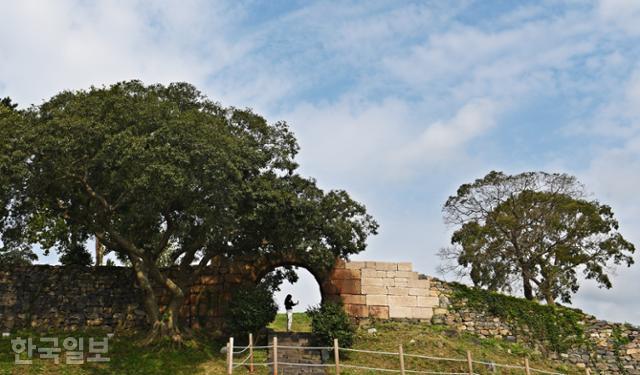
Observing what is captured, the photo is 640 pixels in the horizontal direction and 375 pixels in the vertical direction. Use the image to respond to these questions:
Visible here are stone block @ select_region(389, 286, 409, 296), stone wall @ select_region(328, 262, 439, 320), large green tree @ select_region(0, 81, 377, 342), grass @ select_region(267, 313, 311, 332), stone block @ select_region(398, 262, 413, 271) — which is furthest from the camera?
grass @ select_region(267, 313, 311, 332)

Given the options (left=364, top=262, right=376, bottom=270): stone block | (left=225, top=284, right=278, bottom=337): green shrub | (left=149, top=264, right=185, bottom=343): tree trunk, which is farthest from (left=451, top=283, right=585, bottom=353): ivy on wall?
(left=149, top=264, right=185, bottom=343): tree trunk

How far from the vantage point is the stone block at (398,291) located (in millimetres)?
20172

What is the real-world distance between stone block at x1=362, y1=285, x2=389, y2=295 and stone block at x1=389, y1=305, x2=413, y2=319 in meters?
0.56

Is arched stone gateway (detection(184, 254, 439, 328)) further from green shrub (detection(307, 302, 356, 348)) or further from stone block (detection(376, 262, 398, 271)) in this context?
green shrub (detection(307, 302, 356, 348))

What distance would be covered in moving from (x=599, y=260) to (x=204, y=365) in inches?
636

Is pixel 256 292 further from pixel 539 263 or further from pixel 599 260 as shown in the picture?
pixel 599 260

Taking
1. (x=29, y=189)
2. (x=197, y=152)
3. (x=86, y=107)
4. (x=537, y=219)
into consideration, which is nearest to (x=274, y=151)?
(x=197, y=152)

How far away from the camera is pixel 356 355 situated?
17.3m

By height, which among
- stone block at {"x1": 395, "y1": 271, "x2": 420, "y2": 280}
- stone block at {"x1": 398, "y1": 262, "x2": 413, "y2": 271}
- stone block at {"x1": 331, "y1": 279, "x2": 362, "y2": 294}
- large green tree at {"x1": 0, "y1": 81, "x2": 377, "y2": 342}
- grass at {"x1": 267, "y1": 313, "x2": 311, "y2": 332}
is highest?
large green tree at {"x1": 0, "y1": 81, "x2": 377, "y2": 342}

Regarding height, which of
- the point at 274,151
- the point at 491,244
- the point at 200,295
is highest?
the point at 274,151

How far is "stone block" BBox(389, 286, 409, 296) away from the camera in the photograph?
2017 cm

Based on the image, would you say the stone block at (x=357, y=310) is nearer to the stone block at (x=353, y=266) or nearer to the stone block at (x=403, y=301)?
the stone block at (x=403, y=301)

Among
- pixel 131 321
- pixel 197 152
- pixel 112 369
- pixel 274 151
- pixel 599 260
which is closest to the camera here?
pixel 197 152

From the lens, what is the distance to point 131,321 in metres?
19.3
